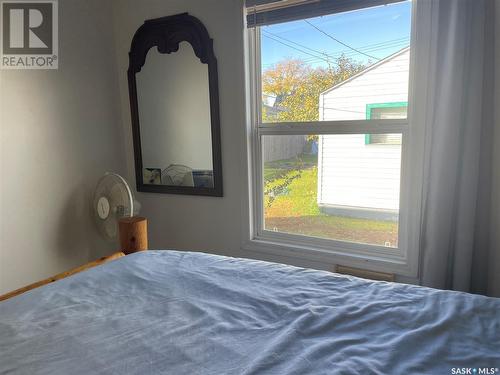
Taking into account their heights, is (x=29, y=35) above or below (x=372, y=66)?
above

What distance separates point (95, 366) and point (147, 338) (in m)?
0.16

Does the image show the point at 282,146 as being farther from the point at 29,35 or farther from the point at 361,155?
the point at 29,35

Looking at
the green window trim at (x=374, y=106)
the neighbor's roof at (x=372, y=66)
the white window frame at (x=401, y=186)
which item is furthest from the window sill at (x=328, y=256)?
the neighbor's roof at (x=372, y=66)

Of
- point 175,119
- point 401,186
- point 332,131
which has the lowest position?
point 401,186

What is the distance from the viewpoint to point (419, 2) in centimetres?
188

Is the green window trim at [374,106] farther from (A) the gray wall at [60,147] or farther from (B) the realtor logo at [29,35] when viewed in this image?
(B) the realtor logo at [29,35]

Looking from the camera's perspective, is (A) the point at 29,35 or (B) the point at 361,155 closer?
(B) the point at 361,155

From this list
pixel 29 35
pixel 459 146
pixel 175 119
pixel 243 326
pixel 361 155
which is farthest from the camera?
pixel 175 119

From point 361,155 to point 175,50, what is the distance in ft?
4.81

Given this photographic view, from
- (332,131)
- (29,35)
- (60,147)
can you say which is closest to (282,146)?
(332,131)

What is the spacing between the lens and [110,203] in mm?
2496

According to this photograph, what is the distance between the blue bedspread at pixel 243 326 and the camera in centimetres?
92

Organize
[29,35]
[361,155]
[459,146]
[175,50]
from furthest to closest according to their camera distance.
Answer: [175,50], [29,35], [361,155], [459,146]

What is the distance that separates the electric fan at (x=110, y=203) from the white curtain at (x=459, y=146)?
1739 millimetres
